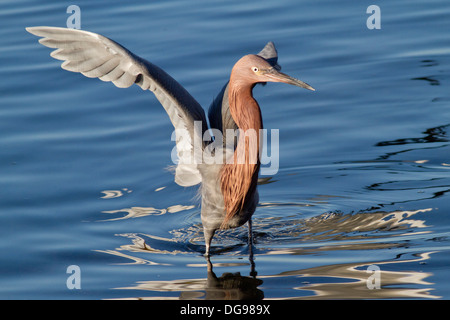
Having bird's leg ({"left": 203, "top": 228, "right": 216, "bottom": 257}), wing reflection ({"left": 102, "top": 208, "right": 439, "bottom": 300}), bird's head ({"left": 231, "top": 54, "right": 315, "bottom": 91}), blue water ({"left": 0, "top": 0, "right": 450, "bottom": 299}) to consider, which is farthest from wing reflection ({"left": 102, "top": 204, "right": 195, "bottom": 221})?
bird's head ({"left": 231, "top": 54, "right": 315, "bottom": 91})

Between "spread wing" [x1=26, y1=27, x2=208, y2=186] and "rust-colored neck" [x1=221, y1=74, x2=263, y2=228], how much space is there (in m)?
0.47

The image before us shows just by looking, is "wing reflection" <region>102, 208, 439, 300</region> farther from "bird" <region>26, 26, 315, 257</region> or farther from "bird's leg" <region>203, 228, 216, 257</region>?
"bird" <region>26, 26, 315, 257</region>

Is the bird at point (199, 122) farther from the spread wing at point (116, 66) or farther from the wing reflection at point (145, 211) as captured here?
the wing reflection at point (145, 211)

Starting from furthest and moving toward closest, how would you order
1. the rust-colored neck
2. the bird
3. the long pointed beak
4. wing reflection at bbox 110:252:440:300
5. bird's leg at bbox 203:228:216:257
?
bird's leg at bbox 203:228:216:257 → the bird → the rust-colored neck → the long pointed beak → wing reflection at bbox 110:252:440:300

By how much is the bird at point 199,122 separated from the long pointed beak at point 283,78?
32 cm

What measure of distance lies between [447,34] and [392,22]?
1.00 m

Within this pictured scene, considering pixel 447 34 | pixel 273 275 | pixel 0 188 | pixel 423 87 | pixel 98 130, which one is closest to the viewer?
pixel 273 275

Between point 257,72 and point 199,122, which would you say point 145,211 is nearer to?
point 199,122

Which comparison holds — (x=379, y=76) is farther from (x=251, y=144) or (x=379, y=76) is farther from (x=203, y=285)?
(x=203, y=285)

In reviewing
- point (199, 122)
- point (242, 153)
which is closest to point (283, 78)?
point (242, 153)

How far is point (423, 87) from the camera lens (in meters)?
10.3

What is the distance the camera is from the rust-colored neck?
6496 mm

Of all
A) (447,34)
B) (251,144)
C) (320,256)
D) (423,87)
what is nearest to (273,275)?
(320,256)

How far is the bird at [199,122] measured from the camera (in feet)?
21.8
